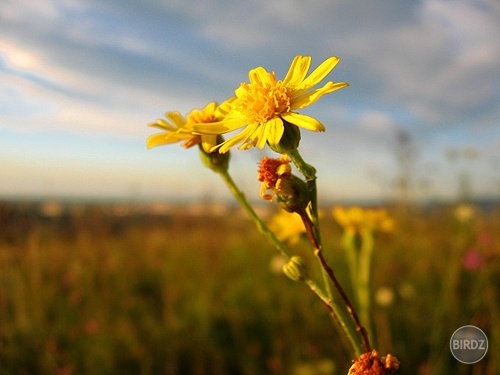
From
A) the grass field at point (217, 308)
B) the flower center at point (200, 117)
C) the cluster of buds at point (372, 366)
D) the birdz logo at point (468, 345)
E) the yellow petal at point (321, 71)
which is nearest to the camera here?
the cluster of buds at point (372, 366)

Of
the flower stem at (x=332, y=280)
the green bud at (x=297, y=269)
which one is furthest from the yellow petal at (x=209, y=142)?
the green bud at (x=297, y=269)

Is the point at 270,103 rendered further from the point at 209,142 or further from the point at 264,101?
the point at 209,142

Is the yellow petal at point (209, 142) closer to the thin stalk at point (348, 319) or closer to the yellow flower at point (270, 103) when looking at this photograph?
the yellow flower at point (270, 103)

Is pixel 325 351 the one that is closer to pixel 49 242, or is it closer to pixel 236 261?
pixel 236 261

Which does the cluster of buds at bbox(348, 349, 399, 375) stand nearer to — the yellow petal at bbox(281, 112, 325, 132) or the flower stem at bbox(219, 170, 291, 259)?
the flower stem at bbox(219, 170, 291, 259)

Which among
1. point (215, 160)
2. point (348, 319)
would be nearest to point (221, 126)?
point (215, 160)
